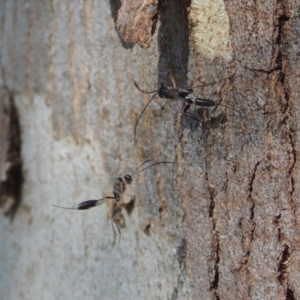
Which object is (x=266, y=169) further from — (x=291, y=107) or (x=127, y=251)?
(x=127, y=251)

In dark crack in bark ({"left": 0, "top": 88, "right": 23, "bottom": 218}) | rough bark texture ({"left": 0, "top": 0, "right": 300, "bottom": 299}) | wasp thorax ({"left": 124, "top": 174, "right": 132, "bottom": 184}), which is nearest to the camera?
rough bark texture ({"left": 0, "top": 0, "right": 300, "bottom": 299})

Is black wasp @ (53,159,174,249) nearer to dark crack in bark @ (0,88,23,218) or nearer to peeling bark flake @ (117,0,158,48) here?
peeling bark flake @ (117,0,158,48)

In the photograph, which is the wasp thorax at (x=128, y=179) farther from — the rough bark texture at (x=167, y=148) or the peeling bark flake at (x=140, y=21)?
the peeling bark flake at (x=140, y=21)

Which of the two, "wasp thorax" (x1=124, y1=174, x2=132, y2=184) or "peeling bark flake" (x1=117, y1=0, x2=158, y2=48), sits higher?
"peeling bark flake" (x1=117, y1=0, x2=158, y2=48)

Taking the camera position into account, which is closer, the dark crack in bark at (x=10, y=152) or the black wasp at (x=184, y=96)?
the black wasp at (x=184, y=96)

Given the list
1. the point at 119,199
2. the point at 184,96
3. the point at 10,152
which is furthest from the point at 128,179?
the point at 10,152

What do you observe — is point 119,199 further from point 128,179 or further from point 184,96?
point 184,96

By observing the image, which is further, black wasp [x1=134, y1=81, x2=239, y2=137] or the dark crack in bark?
the dark crack in bark

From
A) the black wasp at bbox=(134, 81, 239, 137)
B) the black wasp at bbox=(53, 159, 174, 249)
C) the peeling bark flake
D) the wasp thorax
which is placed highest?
the peeling bark flake

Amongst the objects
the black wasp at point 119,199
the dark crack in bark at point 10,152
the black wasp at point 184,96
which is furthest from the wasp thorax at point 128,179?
the dark crack in bark at point 10,152

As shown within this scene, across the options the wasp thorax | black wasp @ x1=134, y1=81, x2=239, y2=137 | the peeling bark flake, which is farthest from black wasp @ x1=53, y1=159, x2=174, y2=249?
the peeling bark flake
